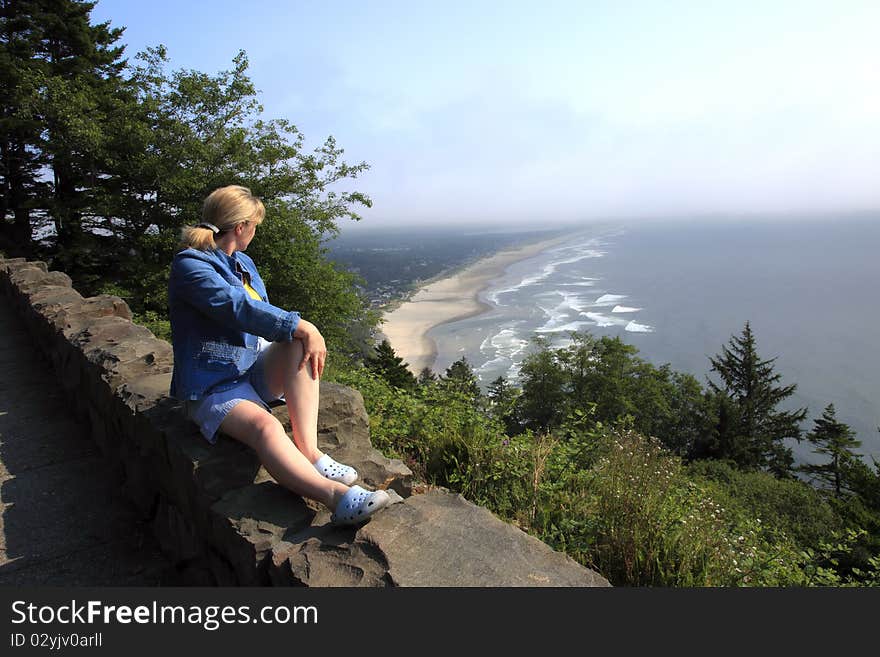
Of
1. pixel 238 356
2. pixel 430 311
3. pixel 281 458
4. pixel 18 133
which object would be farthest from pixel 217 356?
pixel 430 311

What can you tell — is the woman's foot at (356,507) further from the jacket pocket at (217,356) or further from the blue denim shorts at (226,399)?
the jacket pocket at (217,356)

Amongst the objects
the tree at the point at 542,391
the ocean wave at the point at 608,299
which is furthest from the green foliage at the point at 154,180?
the ocean wave at the point at 608,299

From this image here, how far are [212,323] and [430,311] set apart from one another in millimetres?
75830

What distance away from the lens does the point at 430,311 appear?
78.1 metres

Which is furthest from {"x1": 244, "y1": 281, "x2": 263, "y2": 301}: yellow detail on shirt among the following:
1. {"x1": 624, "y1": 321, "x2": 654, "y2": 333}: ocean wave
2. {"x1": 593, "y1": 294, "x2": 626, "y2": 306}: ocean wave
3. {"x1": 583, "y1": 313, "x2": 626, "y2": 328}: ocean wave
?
{"x1": 593, "y1": 294, "x2": 626, "y2": 306}: ocean wave

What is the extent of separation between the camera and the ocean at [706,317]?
4753 cm

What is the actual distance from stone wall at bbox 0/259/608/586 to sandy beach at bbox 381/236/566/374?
1689 inches

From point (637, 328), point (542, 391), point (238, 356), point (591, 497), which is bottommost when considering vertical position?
point (542, 391)

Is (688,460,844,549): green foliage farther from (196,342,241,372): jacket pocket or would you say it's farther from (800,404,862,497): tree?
(196,342,241,372): jacket pocket

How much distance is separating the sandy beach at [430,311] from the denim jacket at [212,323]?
143 feet

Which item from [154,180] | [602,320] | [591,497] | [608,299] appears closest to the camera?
[591,497]

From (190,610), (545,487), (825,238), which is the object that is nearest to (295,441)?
(190,610)

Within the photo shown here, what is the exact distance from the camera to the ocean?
47531 millimetres

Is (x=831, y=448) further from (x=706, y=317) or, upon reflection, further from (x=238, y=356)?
(x=706, y=317)
